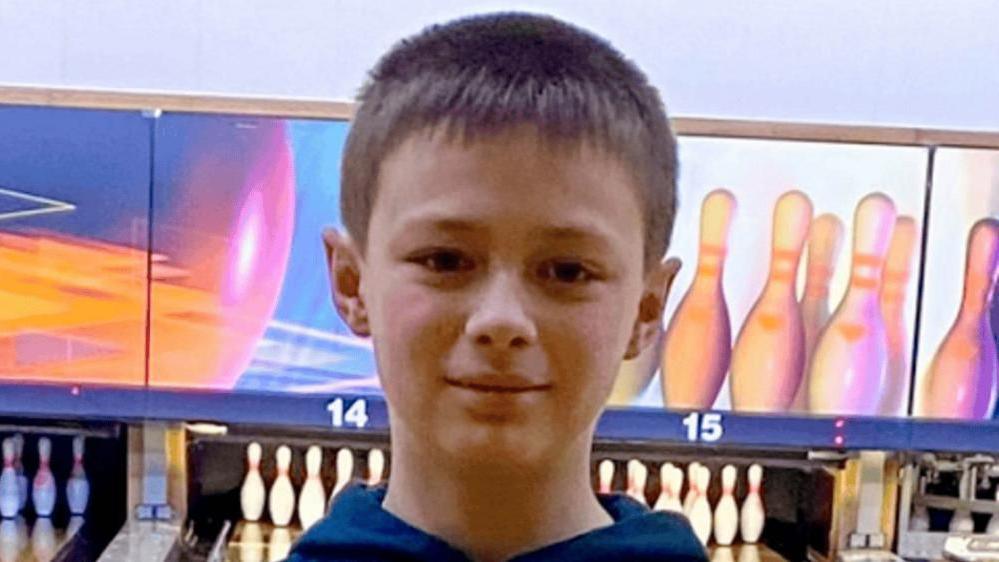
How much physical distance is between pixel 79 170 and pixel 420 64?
59.6 inches

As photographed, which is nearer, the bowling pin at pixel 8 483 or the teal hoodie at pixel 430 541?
the teal hoodie at pixel 430 541

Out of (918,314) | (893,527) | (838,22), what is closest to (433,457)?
(918,314)

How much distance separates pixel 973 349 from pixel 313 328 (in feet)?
3.48

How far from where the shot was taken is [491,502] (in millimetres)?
711

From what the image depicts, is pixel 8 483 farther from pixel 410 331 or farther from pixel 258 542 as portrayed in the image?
pixel 410 331

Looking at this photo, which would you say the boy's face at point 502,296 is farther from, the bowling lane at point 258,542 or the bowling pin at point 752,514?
the bowling pin at point 752,514

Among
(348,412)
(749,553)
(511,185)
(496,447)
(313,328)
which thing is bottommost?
(749,553)

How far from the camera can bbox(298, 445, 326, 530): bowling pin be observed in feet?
7.72

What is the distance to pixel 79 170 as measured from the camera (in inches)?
84.0

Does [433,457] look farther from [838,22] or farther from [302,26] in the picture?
[838,22]

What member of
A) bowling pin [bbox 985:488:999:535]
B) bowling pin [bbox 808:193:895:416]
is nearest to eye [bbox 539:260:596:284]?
bowling pin [bbox 808:193:895:416]

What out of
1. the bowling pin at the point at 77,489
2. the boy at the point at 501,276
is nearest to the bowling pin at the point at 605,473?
the bowling pin at the point at 77,489

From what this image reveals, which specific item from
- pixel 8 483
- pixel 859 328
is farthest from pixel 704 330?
pixel 8 483

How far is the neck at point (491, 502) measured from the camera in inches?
27.8
